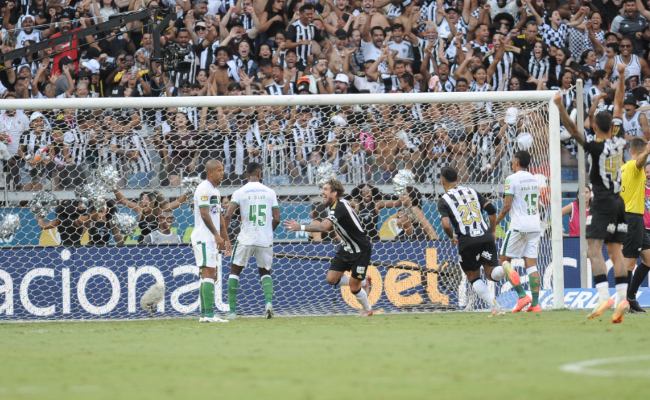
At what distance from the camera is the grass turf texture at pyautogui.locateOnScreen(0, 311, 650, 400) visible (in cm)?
452

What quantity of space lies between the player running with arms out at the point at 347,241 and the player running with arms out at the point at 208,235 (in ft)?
3.88

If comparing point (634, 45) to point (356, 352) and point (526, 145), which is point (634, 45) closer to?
point (526, 145)

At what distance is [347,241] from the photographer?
37.6 feet

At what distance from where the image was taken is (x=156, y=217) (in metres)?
12.9

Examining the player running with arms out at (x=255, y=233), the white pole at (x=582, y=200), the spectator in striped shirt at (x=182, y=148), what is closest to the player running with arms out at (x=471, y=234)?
the white pole at (x=582, y=200)

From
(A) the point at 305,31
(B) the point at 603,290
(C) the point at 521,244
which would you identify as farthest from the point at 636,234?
(A) the point at 305,31

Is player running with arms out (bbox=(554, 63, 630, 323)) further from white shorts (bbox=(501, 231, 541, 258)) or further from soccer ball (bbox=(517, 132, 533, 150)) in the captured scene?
soccer ball (bbox=(517, 132, 533, 150))

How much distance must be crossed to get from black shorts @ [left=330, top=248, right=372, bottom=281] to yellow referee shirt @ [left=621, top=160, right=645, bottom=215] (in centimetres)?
351

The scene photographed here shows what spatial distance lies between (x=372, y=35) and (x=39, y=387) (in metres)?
13.8

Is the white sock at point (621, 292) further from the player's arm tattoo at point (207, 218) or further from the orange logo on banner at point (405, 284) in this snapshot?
the player's arm tattoo at point (207, 218)

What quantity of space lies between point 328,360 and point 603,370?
6.22 ft

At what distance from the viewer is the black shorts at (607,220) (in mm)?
9078

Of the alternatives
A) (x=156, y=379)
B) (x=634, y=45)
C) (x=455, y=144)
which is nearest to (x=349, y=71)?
(x=455, y=144)

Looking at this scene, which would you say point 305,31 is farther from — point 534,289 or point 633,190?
point 633,190
